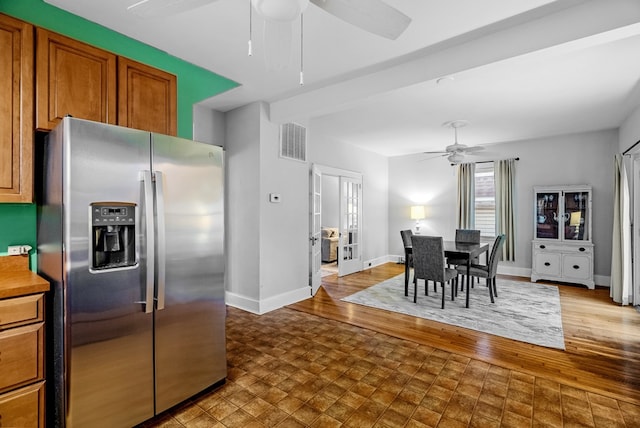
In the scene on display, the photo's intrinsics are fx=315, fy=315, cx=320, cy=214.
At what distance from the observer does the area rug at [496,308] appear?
3.44m

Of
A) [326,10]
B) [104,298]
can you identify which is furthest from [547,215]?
[104,298]

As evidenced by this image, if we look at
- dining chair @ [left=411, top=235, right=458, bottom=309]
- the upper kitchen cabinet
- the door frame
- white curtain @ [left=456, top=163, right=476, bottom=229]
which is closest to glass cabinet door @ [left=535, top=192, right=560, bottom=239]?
white curtain @ [left=456, top=163, right=476, bottom=229]

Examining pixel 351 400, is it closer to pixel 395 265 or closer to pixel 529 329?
pixel 529 329

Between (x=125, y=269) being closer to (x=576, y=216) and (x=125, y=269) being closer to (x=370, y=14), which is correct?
(x=370, y=14)

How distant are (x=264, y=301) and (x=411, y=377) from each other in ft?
6.87

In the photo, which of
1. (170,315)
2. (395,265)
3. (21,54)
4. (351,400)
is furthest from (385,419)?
(395,265)

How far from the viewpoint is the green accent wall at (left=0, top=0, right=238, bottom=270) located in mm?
2023

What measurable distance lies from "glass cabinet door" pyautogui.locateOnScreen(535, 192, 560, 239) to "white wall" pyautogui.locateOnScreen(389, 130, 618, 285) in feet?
1.04

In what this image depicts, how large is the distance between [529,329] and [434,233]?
12.9 ft

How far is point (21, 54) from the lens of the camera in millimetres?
1826

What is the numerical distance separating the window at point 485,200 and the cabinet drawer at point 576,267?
1300 mm

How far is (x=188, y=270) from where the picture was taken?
2086mm

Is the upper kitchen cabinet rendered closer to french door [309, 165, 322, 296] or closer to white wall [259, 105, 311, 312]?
white wall [259, 105, 311, 312]

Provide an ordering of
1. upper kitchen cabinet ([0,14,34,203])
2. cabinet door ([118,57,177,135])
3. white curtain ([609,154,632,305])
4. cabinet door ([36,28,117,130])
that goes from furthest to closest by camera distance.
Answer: white curtain ([609,154,632,305]) → cabinet door ([118,57,177,135]) → cabinet door ([36,28,117,130]) → upper kitchen cabinet ([0,14,34,203])
